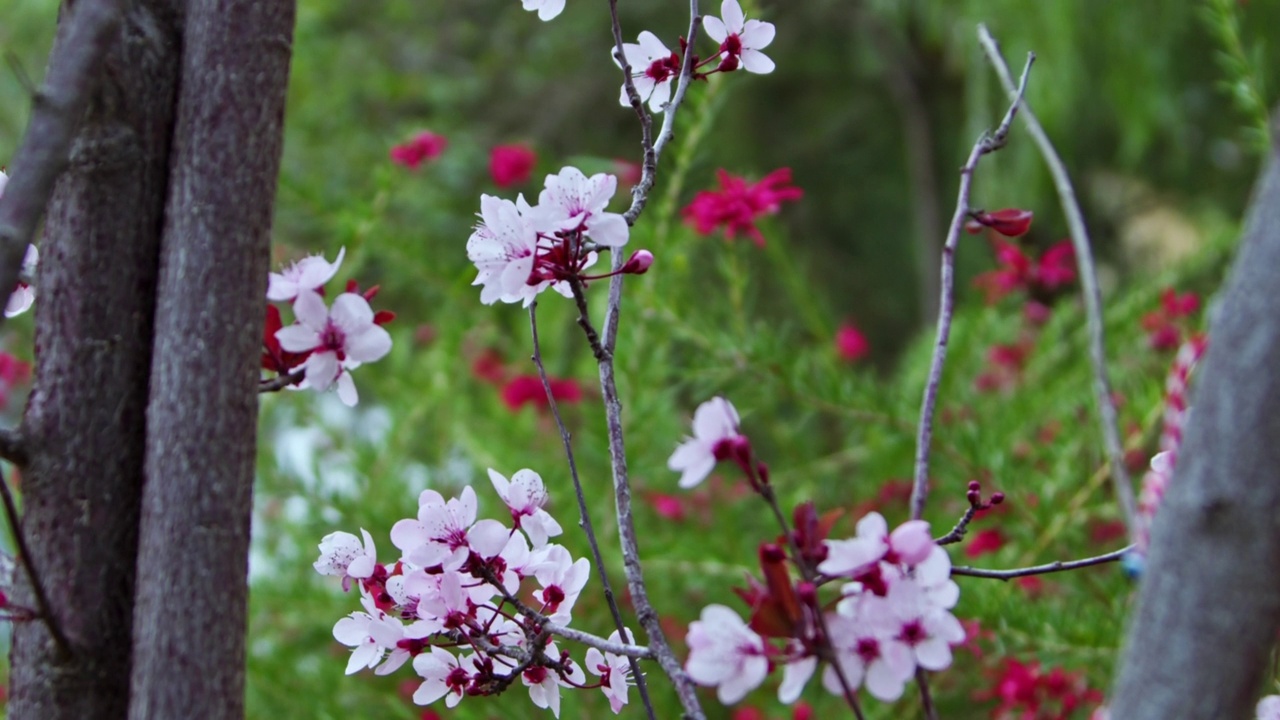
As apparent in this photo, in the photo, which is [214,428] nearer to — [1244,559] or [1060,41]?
[1244,559]

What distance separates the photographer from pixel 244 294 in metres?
0.49

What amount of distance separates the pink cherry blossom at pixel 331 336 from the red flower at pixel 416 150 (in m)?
0.88

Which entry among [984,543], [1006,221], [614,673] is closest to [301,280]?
[614,673]

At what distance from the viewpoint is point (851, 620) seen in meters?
0.39

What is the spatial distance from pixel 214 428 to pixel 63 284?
0.11m

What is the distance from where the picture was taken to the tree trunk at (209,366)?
1.51 ft

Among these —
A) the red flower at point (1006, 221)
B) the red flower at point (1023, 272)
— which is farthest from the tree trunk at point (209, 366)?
the red flower at point (1023, 272)

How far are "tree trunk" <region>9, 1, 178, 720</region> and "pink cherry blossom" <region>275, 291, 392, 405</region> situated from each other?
8cm

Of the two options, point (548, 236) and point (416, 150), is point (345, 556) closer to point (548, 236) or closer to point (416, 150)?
point (548, 236)

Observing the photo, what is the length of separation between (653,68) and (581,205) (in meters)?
0.17

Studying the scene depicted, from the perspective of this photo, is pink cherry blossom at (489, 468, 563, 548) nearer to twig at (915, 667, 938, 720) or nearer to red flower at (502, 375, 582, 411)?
twig at (915, 667, 938, 720)

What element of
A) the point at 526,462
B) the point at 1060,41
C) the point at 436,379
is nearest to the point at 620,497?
the point at 526,462

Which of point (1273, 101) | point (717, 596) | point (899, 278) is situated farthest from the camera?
point (899, 278)

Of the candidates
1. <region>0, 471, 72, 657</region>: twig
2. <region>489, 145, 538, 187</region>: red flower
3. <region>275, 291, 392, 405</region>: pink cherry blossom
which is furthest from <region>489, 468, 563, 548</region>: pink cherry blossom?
<region>489, 145, 538, 187</region>: red flower
